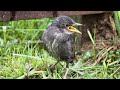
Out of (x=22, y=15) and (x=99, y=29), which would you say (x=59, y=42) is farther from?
(x=99, y=29)

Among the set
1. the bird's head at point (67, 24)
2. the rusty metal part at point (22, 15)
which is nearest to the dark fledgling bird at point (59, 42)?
the bird's head at point (67, 24)

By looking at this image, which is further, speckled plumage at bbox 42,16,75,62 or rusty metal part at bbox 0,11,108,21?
rusty metal part at bbox 0,11,108,21

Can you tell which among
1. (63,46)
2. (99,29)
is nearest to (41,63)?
(63,46)

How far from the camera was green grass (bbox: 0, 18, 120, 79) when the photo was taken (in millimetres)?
1985

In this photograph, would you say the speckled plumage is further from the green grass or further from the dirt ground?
the dirt ground

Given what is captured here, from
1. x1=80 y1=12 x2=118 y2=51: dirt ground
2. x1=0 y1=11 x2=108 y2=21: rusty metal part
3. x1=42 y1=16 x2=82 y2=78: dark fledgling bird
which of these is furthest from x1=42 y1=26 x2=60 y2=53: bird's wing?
x1=80 y1=12 x2=118 y2=51: dirt ground

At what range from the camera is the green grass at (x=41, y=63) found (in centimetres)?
199
